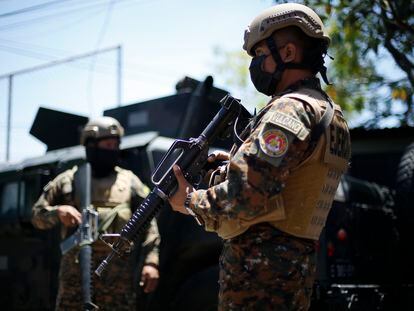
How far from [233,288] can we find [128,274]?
2.14m

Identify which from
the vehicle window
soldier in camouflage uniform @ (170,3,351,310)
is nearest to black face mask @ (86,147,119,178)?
the vehicle window

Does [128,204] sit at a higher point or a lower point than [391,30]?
lower

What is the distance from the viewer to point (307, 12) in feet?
8.59

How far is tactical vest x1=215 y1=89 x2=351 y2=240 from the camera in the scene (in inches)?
94.6

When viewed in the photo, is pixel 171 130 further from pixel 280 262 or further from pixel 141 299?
pixel 280 262

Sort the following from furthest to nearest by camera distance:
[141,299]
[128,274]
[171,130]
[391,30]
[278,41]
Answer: [391,30] < [171,130] < [141,299] < [128,274] < [278,41]

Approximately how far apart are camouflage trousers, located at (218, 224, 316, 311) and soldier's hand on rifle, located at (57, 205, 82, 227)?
2043 mm

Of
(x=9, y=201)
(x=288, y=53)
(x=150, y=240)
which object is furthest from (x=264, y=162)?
(x=9, y=201)

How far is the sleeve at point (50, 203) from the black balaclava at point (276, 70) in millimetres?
2239

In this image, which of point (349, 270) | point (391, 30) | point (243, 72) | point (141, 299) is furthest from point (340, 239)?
point (243, 72)

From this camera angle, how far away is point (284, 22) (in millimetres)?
2576

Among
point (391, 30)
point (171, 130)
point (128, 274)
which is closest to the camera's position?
point (128, 274)

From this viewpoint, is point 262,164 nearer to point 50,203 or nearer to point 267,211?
point 267,211

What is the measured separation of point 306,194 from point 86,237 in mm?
2237
